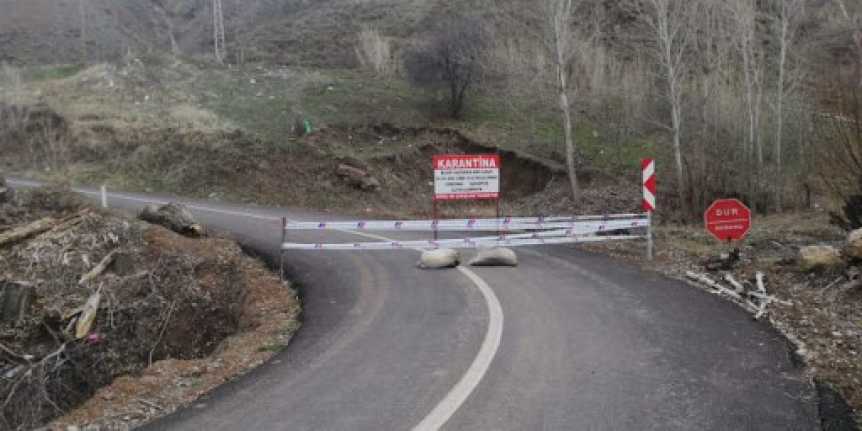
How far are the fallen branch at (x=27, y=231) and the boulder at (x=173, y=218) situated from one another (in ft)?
7.37

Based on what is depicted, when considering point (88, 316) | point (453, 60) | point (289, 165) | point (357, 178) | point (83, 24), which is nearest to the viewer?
point (88, 316)

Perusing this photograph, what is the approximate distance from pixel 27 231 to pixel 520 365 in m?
10.1

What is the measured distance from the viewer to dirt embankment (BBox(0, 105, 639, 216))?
2367cm

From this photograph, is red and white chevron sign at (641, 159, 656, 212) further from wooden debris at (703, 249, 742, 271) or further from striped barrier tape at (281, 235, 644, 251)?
wooden debris at (703, 249, 742, 271)

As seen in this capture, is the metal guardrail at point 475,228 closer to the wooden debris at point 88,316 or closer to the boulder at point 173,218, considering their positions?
the boulder at point 173,218

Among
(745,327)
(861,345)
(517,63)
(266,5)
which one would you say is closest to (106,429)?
(745,327)

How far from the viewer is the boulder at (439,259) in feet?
38.1

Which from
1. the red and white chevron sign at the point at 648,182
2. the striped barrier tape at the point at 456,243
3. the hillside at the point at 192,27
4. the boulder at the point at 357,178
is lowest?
the striped barrier tape at the point at 456,243

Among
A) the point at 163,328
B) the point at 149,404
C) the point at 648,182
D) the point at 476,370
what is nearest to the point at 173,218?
the point at 163,328

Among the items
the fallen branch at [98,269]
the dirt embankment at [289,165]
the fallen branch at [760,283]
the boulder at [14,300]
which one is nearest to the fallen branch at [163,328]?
the fallen branch at [98,269]

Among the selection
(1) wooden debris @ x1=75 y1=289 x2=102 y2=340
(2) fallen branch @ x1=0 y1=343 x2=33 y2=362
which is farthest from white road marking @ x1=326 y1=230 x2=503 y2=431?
(2) fallen branch @ x1=0 y1=343 x2=33 y2=362

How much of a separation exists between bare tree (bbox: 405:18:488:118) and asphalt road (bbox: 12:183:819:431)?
20639 mm

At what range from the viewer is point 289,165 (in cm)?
2520

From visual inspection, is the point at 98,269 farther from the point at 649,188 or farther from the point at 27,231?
the point at 649,188
